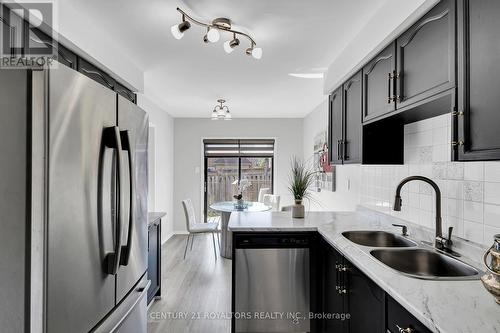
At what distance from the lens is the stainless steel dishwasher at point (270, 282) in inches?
85.8

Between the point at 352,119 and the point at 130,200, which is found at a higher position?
the point at 352,119

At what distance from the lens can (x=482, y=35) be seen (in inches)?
41.0

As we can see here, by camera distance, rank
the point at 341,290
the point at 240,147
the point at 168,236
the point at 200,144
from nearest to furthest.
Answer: the point at 341,290 → the point at 168,236 → the point at 200,144 → the point at 240,147

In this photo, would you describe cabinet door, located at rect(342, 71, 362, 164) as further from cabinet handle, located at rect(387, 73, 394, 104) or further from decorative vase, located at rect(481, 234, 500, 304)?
decorative vase, located at rect(481, 234, 500, 304)

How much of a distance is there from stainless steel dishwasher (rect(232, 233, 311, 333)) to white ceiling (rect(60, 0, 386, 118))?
5.32ft

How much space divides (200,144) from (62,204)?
5086mm

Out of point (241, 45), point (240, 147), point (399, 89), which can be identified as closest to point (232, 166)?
point (240, 147)

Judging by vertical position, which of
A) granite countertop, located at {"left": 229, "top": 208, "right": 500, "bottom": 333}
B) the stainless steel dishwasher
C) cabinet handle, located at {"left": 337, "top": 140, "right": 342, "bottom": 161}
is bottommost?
the stainless steel dishwasher

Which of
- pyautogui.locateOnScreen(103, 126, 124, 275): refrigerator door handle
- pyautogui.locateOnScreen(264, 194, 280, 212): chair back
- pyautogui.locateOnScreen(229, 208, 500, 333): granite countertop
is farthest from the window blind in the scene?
pyautogui.locateOnScreen(103, 126, 124, 275): refrigerator door handle

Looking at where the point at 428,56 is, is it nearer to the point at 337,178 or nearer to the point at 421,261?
the point at 421,261

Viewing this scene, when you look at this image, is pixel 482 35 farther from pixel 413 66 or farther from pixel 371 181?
pixel 371 181

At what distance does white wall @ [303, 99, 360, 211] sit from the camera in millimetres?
3242

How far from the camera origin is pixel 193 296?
298cm

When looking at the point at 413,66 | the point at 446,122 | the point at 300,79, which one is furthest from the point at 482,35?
the point at 300,79
